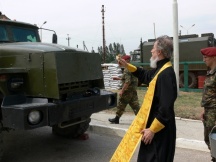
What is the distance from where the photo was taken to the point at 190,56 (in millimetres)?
15883

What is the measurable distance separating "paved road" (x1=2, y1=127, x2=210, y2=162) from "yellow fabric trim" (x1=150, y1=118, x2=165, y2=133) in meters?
1.99

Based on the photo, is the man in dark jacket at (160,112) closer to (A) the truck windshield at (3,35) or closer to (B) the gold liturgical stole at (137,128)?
(B) the gold liturgical stole at (137,128)


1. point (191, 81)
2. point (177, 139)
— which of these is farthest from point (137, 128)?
point (191, 81)

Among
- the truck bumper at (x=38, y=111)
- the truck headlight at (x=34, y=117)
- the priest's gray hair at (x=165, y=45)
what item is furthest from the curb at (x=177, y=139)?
the priest's gray hair at (x=165, y=45)

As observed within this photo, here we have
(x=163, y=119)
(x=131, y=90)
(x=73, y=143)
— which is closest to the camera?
(x=163, y=119)

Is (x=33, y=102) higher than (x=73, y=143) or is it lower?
higher

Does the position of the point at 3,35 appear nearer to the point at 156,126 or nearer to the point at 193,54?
the point at 156,126

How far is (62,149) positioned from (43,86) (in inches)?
61.9

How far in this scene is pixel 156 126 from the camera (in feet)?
10.4

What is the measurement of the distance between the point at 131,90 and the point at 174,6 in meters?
4.99

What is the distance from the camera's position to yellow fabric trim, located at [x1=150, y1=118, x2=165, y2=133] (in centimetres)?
317

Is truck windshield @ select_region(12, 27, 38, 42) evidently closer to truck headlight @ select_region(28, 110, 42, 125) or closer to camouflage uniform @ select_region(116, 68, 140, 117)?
camouflage uniform @ select_region(116, 68, 140, 117)

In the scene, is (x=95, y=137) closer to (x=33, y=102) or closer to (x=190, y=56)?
(x=33, y=102)

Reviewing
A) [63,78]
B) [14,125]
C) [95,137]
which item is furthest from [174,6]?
[14,125]
